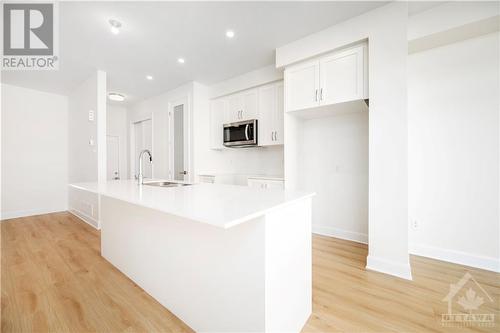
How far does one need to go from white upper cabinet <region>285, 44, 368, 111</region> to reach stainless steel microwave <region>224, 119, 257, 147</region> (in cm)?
88

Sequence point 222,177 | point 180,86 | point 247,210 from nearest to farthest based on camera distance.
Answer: point 247,210
point 222,177
point 180,86

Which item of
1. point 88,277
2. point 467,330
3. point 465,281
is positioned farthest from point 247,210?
point 465,281

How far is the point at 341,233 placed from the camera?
122 inches

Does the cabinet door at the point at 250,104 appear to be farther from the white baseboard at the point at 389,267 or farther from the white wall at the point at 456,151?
the white baseboard at the point at 389,267

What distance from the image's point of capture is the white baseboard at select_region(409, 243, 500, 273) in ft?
7.00

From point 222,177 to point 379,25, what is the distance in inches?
130

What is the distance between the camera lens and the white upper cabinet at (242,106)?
3.79 m

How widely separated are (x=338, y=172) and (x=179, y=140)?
3321 millimetres

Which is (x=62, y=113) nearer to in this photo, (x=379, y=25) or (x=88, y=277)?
(x=88, y=277)

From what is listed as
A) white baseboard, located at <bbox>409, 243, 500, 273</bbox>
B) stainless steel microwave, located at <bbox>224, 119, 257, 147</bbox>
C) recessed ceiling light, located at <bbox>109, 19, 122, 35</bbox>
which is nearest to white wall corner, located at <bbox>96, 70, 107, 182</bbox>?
recessed ceiling light, located at <bbox>109, 19, 122, 35</bbox>

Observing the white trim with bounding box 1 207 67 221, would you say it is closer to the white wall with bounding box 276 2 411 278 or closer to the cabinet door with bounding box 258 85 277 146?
the cabinet door with bounding box 258 85 277 146

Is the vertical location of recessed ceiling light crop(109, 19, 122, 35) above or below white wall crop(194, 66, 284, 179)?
above

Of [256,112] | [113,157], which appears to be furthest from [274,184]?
[113,157]

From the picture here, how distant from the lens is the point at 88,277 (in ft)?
6.82
